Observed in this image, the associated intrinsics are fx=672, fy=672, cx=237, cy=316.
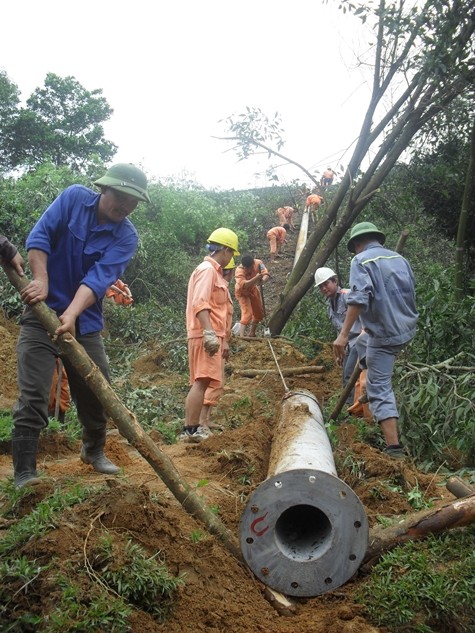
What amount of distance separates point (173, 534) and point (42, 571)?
758 mm

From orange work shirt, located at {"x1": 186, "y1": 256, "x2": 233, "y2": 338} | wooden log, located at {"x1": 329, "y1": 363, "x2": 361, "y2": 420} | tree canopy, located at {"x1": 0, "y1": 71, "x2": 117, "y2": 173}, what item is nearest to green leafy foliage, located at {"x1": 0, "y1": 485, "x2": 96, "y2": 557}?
orange work shirt, located at {"x1": 186, "y1": 256, "x2": 233, "y2": 338}

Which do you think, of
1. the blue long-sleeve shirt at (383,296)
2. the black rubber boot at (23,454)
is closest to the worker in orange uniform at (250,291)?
the blue long-sleeve shirt at (383,296)

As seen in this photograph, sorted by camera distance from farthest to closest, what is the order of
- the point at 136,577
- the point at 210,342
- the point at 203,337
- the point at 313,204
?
the point at 313,204
the point at 203,337
the point at 210,342
the point at 136,577

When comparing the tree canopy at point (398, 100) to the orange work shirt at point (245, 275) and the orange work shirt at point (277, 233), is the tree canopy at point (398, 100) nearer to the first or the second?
the orange work shirt at point (245, 275)

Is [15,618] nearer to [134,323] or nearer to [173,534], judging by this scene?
[173,534]

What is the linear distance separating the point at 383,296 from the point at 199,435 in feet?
7.04

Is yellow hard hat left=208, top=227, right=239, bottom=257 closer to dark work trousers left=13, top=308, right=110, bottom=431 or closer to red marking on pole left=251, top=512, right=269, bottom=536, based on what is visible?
dark work trousers left=13, top=308, right=110, bottom=431

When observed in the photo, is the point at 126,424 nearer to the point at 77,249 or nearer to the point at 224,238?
the point at 77,249

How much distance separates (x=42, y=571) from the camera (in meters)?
2.87

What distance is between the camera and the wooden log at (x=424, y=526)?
361 cm

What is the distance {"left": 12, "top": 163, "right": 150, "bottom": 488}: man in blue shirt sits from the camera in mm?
3893

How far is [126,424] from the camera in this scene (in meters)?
3.50

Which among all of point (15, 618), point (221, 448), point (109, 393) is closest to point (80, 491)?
point (109, 393)

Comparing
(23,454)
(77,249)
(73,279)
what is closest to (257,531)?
(23,454)
